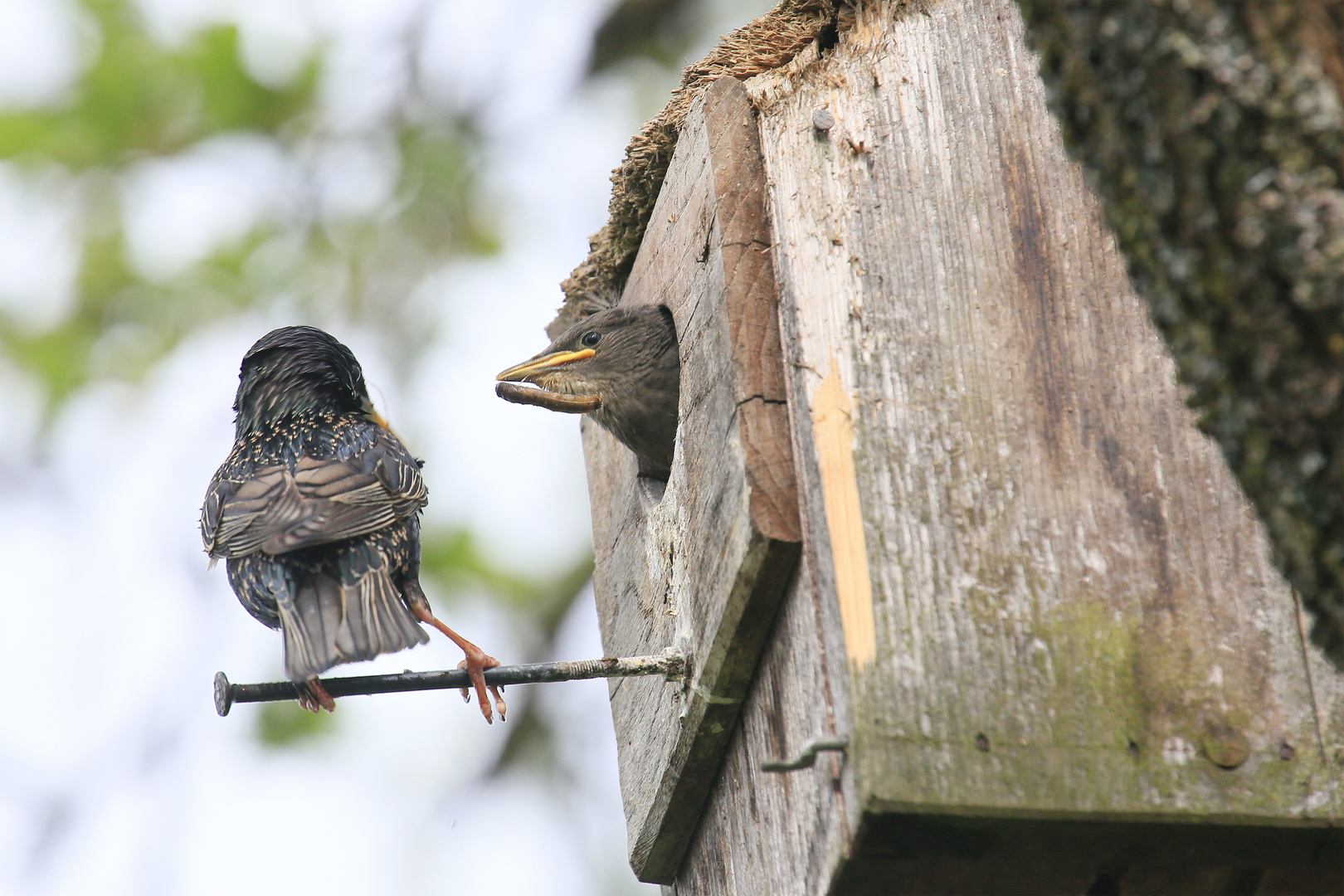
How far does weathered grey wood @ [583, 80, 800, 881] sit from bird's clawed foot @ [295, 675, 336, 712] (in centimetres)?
67

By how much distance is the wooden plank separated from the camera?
6.29 ft

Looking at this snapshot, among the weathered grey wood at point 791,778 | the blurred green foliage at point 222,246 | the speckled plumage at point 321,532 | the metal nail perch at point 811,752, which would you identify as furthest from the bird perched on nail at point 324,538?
the blurred green foliage at point 222,246

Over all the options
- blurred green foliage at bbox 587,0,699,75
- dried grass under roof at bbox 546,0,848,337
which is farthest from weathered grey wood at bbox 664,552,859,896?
blurred green foliage at bbox 587,0,699,75

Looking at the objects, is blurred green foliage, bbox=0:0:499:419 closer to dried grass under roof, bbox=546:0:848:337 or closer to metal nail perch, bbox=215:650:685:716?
dried grass under roof, bbox=546:0:848:337

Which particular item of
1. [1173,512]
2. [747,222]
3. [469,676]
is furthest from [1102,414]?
[469,676]

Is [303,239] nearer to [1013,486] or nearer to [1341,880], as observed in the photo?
[1013,486]

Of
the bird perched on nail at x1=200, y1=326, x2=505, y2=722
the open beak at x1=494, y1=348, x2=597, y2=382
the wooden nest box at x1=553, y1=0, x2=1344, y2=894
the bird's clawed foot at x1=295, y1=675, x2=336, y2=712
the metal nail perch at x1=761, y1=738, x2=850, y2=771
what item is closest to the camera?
the metal nail perch at x1=761, y1=738, x2=850, y2=771

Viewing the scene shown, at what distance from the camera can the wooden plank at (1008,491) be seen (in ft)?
6.29

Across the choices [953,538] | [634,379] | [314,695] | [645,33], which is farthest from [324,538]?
[645,33]

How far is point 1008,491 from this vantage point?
212cm

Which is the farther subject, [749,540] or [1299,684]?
[749,540]

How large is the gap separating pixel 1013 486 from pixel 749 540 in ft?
1.37

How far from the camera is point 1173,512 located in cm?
212

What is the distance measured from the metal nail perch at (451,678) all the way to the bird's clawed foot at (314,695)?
2 centimetres
